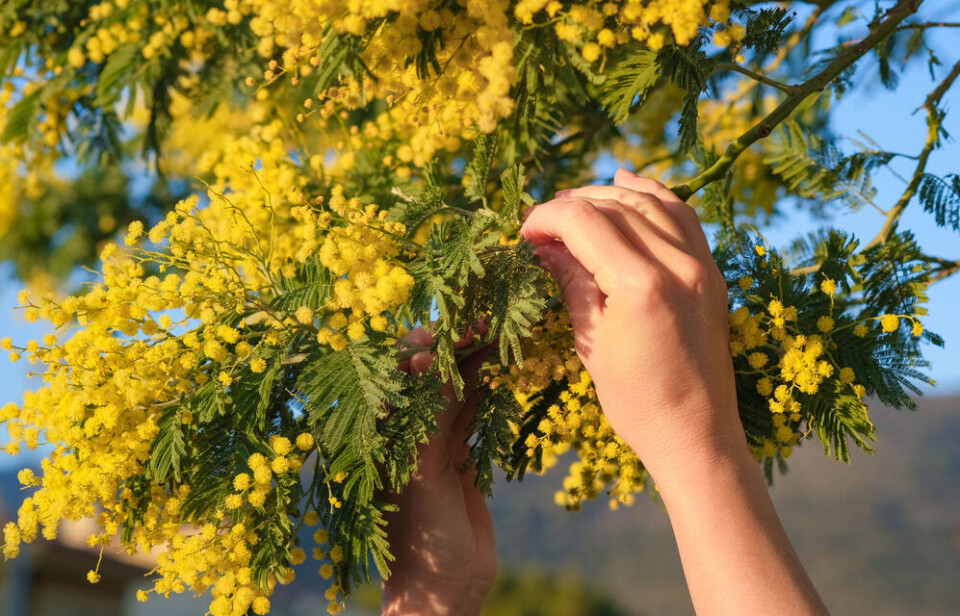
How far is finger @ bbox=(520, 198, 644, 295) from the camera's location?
88 centimetres

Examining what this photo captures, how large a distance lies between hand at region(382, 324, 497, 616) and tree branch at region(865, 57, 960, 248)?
0.81 m

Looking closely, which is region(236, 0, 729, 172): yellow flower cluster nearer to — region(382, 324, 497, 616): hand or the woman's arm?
the woman's arm

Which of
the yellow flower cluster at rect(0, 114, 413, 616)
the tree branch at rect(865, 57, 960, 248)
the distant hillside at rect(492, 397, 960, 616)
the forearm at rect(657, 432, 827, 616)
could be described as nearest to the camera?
the forearm at rect(657, 432, 827, 616)

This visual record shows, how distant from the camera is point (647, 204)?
39.4 inches

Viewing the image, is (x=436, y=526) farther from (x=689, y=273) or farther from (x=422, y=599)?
(x=689, y=273)

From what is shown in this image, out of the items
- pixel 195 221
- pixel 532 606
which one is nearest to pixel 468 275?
pixel 195 221

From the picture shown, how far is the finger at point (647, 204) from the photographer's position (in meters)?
0.97

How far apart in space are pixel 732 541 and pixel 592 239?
38 cm

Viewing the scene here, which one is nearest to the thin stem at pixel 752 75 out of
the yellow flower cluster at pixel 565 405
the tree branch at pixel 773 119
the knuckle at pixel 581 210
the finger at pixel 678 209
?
the tree branch at pixel 773 119

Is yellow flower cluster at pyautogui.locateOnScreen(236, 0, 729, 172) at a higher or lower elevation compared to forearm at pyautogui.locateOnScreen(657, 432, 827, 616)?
higher

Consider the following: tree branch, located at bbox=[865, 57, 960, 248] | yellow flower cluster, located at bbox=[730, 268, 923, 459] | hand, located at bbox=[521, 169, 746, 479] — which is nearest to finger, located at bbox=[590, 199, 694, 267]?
hand, located at bbox=[521, 169, 746, 479]

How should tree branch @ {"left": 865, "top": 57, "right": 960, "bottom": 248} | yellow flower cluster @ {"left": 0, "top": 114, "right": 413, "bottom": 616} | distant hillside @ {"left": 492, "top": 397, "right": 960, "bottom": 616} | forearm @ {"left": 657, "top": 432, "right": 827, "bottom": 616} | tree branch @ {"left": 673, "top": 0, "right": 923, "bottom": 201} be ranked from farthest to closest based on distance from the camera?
distant hillside @ {"left": 492, "top": 397, "right": 960, "bottom": 616}, tree branch @ {"left": 865, "top": 57, "right": 960, "bottom": 248}, tree branch @ {"left": 673, "top": 0, "right": 923, "bottom": 201}, yellow flower cluster @ {"left": 0, "top": 114, "right": 413, "bottom": 616}, forearm @ {"left": 657, "top": 432, "right": 827, "bottom": 616}

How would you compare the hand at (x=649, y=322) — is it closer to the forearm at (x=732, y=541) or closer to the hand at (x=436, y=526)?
the forearm at (x=732, y=541)

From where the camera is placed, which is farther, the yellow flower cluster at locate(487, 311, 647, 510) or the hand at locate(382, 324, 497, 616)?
the hand at locate(382, 324, 497, 616)
